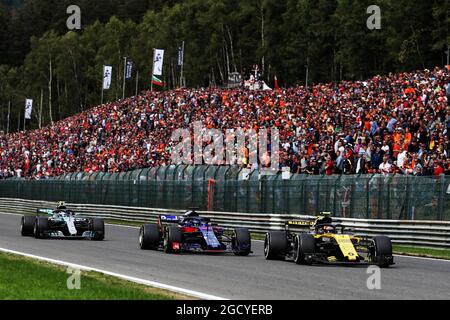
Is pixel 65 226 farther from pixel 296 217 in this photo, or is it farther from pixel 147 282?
pixel 147 282

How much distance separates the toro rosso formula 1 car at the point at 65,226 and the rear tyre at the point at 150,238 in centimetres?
416

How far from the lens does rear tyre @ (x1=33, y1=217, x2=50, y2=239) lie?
24.9 meters

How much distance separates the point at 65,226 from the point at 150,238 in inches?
193

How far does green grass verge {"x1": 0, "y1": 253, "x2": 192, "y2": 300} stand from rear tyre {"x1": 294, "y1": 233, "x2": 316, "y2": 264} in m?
4.13

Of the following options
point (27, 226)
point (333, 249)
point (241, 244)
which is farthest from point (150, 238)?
point (27, 226)

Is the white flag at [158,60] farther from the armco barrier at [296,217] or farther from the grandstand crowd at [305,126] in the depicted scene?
the armco barrier at [296,217]

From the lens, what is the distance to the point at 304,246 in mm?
17109

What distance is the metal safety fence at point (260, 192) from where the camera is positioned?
77.2 feet

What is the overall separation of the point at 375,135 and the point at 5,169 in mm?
43997

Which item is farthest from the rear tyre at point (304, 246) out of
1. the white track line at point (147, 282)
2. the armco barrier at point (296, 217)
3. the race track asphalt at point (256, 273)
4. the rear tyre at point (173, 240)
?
the armco barrier at point (296, 217)

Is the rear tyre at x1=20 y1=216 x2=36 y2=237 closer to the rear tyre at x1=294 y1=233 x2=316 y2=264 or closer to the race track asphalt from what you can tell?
the race track asphalt

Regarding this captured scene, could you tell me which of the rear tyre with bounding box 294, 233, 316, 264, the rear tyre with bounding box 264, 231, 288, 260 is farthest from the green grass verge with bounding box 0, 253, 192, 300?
the rear tyre with bounding box 264, 231, 288, 260
